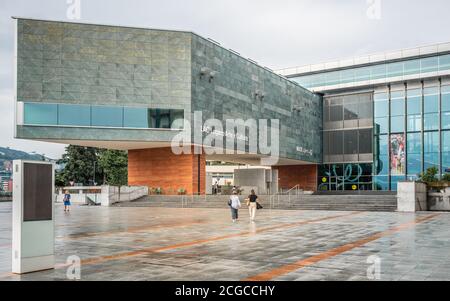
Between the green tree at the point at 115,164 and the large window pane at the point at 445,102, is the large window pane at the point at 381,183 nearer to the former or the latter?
the large window pane at the point at 445,102

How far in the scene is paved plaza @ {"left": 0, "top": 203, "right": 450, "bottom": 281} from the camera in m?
8.53

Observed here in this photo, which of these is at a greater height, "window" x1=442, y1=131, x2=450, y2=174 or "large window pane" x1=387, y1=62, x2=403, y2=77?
"large window pane" x1=387, y1=62, x2=403, y2=77

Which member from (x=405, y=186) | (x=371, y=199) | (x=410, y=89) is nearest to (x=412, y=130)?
(x=410, y=89)

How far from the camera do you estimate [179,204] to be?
128 ft

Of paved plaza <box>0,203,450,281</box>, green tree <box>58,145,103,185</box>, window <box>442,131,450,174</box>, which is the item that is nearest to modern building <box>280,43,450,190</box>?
window <box>442,131,450,174</box>

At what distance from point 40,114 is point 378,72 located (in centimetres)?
3870

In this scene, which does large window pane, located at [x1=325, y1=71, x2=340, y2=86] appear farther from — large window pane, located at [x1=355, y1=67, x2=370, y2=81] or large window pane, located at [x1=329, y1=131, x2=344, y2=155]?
large window pane, located at [x1=329, y1=131, x2=344, y2=155]

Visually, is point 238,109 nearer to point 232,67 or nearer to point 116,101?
point 232,67

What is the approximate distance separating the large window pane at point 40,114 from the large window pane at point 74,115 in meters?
0.50

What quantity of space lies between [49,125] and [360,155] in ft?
121

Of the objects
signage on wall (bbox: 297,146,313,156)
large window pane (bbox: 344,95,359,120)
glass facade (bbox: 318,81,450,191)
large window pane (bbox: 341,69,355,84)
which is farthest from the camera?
large window pane (bbox: 344,95,359,120)

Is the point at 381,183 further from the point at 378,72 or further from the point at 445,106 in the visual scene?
the point at 378,72
